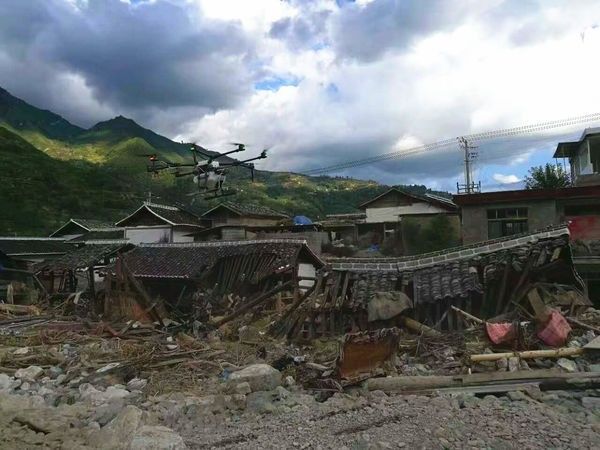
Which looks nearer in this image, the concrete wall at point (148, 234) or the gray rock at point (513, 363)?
the gray rock at point (513, 363)

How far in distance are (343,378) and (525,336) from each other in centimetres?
400

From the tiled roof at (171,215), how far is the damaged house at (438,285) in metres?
26.2

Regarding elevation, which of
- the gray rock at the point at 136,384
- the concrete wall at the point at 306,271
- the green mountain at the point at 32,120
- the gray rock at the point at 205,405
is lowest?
the gray rock at the point at 136,384

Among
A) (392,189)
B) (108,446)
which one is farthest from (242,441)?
(392,189)

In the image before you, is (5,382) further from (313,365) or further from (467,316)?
(467,316)

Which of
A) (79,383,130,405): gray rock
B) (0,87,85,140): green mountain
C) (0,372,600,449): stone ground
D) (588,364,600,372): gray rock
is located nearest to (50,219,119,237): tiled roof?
(79,383,130,405): gray rock

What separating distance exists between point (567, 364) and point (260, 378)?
5.78m

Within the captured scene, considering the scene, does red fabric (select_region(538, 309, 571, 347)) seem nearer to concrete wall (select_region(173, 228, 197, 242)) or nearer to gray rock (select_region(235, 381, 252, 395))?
gray rock (select_region(235, 381, 252, 395))

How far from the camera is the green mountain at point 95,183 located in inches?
2191

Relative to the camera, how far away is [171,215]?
129ft

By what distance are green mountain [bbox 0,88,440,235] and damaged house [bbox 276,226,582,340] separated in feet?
92.0

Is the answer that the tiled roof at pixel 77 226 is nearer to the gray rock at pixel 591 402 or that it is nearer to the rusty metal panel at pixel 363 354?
the rusty metal panel at pixel 363 354

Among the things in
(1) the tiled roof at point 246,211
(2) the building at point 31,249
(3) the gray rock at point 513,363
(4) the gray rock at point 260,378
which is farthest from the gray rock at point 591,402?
(1) the tiled roof at point 246,211

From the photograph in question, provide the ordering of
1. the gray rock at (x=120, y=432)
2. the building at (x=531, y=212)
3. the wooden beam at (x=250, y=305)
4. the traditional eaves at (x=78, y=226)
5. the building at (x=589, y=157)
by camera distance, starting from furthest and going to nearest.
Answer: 1. the traditional eaves at (x=78, y=226)
2. the building at (x=589, y=157)
3. the building at (x=531, y=212)
4. the wooden beam at (x=250, y=305)
5. the gray rock at (x=120, y=432)
